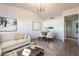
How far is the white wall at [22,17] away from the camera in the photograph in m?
2.04

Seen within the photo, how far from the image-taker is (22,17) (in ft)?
7.41

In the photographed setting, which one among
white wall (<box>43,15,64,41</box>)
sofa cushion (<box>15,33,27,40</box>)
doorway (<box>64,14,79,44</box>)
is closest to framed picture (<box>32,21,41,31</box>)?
white wall (<box>43,15,64,41</box>)

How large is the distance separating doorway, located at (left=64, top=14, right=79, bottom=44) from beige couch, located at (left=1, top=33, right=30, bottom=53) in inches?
42.7

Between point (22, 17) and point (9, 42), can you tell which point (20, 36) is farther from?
point (22, 17)

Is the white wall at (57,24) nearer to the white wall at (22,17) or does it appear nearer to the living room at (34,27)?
the living room at (34,27)

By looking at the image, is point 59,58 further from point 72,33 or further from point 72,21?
point 72,21

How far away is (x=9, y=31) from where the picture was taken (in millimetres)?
2137

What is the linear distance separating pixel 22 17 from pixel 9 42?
72cm

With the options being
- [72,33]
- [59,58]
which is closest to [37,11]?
[72,33]

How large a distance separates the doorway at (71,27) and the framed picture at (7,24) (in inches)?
53.1

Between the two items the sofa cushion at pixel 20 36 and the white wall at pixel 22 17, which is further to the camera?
the sofa cushion at pixel 20 36

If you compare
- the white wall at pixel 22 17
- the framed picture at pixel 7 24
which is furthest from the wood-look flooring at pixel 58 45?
the framed picture at pixel 7 24

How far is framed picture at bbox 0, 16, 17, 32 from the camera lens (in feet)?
6.61

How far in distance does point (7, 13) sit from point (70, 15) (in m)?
1.62
